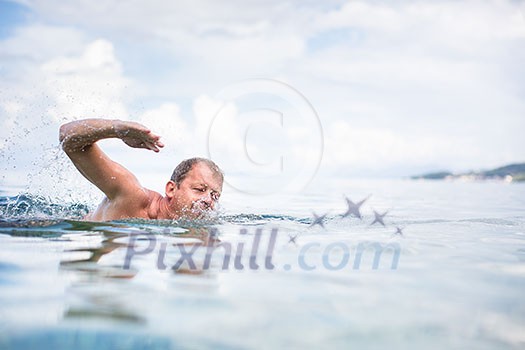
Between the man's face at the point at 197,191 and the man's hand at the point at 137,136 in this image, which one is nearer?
the man's hand at the point at 137,136

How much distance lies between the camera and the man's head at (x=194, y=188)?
22.0ft

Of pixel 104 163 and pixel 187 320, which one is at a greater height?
pixel 104 163

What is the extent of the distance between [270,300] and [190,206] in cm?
373

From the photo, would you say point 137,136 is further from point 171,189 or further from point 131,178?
point 171,189

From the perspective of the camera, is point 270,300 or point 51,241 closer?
point 270,300

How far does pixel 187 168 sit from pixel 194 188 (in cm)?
29

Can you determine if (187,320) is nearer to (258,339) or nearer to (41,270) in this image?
(258,339)

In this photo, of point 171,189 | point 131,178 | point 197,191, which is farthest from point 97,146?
point 197,191

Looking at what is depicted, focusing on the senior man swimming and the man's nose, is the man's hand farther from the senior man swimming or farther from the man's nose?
the man's nose

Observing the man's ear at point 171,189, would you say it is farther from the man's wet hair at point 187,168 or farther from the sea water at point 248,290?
the sea water at point 248,290

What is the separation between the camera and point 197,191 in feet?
22.1

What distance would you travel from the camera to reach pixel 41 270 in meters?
3.66

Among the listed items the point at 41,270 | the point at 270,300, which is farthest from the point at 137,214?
the point at 270,300

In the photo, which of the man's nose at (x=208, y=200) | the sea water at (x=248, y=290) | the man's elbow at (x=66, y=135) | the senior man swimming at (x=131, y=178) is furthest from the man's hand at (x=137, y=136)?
the man's nose at (x=208, y=200)
